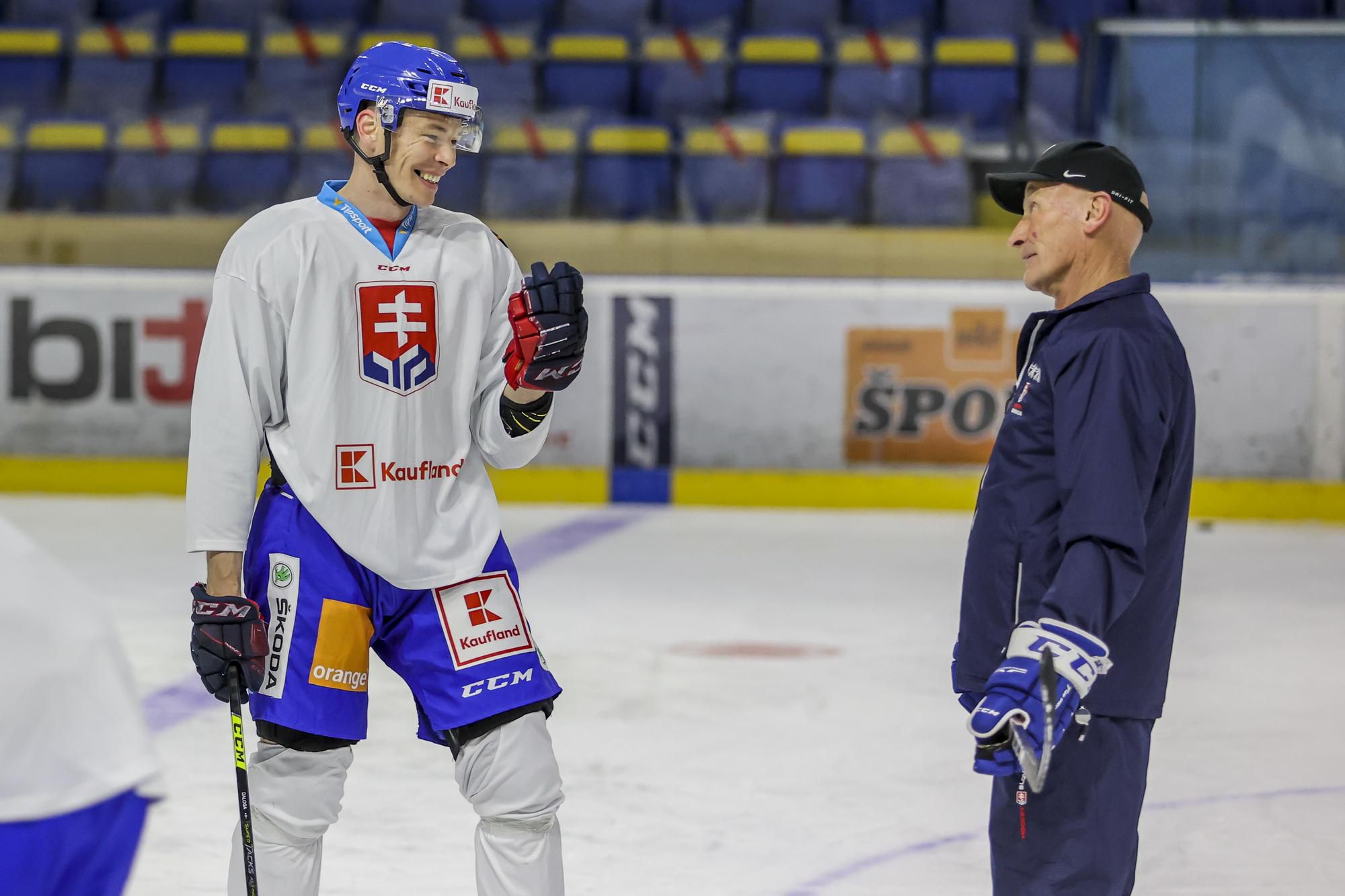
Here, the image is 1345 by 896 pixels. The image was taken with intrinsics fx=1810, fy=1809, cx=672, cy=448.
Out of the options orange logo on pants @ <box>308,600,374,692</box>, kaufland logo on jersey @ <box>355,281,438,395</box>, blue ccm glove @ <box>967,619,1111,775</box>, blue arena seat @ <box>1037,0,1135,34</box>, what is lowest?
orange logo on pants @ <box>308,600,374,692</box>

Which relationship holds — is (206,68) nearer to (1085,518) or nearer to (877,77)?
(877,77)

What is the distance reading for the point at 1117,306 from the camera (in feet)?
6.79

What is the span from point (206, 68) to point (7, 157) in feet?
4.45

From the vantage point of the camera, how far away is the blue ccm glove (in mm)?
1883

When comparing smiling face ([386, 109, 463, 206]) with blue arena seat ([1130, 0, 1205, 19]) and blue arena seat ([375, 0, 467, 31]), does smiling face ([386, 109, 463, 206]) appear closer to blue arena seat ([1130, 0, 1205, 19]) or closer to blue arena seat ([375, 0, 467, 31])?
blue arena seat ([1130, 0, 1205, 19])

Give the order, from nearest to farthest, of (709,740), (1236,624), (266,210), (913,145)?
(266,210) < (709,740) < (1236,624) < (913,145)

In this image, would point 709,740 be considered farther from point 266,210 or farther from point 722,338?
point 722,338

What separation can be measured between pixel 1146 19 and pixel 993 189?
6.91 meters

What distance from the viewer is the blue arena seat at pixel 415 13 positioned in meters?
10.7

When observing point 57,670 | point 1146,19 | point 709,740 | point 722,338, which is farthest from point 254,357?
point 1146,19

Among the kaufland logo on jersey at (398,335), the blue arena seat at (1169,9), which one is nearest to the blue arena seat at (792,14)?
the blue arena seat at (1169,9)

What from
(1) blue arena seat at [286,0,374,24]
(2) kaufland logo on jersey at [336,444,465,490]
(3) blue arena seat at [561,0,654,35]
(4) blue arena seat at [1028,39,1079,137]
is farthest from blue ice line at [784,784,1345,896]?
(1) blue arena seat at [286,0,374,24]

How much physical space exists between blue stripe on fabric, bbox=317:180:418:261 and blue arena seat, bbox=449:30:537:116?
750 centimetres

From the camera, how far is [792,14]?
1073cm
